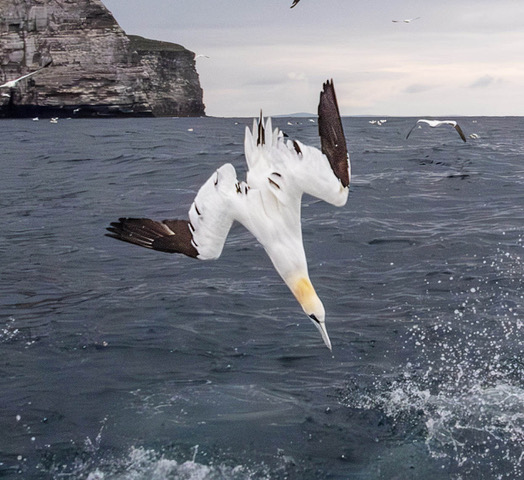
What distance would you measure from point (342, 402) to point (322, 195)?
2.55 m

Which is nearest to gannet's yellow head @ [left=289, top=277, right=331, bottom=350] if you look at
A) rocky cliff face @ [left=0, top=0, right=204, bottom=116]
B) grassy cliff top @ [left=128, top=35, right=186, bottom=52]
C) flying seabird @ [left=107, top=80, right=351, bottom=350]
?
flying seabird @ [left=107, top=80, right=351, bottom=350]

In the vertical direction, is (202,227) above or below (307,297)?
above

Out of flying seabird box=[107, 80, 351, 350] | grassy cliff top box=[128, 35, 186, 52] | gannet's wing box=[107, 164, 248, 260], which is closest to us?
flying seabird box=[107, 80, 351, 350]

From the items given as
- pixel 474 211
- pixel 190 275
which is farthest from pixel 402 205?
pixel 190 275

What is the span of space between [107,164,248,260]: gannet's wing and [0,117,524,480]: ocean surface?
6.28ft

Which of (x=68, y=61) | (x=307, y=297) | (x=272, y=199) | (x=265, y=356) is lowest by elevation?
(x=265, y=356)

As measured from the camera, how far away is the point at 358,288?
486 inches

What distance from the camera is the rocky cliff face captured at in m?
108

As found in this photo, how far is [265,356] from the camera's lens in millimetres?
9836

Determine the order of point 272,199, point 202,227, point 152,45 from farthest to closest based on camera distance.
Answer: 1. point 152,45
2. point 202,227
3. point 272,199

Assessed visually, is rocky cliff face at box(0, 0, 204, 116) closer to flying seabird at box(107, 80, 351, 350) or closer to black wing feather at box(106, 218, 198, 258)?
black wing feather at box(106, 218, 198, 258)

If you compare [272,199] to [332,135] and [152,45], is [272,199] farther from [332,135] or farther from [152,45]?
[152,45]

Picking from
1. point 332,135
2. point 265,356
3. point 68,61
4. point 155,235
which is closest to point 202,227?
point 155,235

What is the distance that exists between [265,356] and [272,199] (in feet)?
9.66
